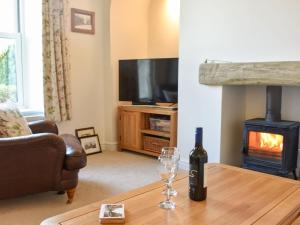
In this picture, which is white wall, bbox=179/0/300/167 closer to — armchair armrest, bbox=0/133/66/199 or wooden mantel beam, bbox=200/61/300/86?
wooden mantel beam, bbox=200/61/300/86

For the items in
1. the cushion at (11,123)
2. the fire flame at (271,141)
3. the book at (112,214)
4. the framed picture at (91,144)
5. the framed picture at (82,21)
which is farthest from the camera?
the framed picture at (91,144)

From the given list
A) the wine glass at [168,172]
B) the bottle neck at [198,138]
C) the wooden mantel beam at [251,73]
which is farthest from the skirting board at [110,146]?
the bottle neck at [198,138]

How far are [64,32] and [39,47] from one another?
0.39 meters

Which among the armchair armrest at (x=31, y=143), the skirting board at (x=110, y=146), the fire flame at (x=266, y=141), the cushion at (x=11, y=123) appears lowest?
the skirting board at (x=110, y=146)

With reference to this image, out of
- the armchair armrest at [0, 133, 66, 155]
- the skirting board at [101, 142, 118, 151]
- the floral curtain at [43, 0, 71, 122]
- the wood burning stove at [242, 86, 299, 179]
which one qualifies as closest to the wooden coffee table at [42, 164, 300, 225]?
the armchair armrest at [0, 133, 66, 155]

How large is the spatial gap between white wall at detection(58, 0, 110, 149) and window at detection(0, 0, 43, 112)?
17.6 inches

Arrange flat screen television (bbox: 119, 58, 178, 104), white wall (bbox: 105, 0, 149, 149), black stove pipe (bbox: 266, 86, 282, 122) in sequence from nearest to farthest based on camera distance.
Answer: black stove pipe (bbox: 266, 86, 282, 122) → flat screen television (bbox: 119, 58, 178, 104) → white wall (bbox: 105, 0, 149, 149)

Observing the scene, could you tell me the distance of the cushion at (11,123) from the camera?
2955 mm

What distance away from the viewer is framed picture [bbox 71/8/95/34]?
4.43 metres

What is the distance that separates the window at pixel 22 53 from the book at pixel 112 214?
10.4 ft

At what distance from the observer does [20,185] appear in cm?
269

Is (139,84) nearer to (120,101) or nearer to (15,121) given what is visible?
(120,101)

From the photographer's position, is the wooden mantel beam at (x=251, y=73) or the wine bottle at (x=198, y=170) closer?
the wine bottle at (x=198, y=170)

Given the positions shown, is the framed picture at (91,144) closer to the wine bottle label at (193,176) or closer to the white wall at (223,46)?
the white wall at (223,46)
